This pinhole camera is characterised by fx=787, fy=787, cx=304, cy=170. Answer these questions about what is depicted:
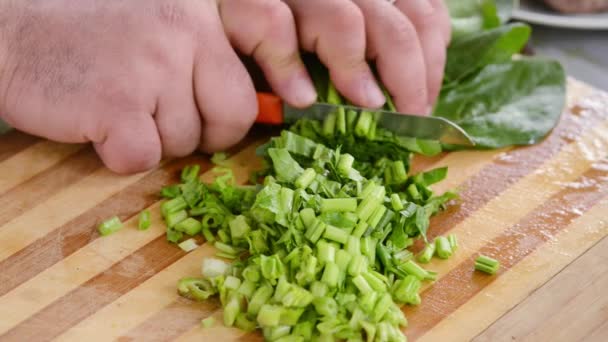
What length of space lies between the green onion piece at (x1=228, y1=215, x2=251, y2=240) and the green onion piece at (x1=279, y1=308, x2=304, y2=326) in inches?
10.7

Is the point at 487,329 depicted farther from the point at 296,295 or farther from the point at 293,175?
the point at 293,175

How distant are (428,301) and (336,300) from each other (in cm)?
24

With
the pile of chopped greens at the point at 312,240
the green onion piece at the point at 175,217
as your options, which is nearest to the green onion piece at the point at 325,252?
the pile of chopped greens at the point at 312,240

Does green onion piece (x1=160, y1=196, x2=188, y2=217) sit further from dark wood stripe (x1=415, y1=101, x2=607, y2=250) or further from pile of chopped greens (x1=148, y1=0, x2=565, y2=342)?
dark wood stripe (x1=415, y1=101, x2=607, y2=250)

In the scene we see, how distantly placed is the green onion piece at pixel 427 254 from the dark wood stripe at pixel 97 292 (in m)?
0.59

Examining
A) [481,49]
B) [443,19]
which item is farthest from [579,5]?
[443,19]

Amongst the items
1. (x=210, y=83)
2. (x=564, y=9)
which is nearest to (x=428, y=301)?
(x=210, y=83)

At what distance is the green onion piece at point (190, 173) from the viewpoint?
7.09ft

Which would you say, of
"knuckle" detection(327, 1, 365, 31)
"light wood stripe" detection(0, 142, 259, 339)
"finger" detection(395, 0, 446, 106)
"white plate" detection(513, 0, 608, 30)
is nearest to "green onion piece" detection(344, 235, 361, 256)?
"light wood stripe" detection(0, 142, 259, 339)

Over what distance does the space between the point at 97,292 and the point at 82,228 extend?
254mm

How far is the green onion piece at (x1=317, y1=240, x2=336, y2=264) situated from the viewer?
1.73 meters

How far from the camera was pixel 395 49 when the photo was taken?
2.18 meters

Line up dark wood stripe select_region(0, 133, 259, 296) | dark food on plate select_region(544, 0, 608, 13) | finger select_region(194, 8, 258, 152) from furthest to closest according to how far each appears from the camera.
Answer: dark food on plate select_region(544, 0, 608, 13), finger select_region(194, 8, 258, 152), dark wood stripe select_region(0, 133, 259, 296)

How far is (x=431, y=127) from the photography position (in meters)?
2.19
